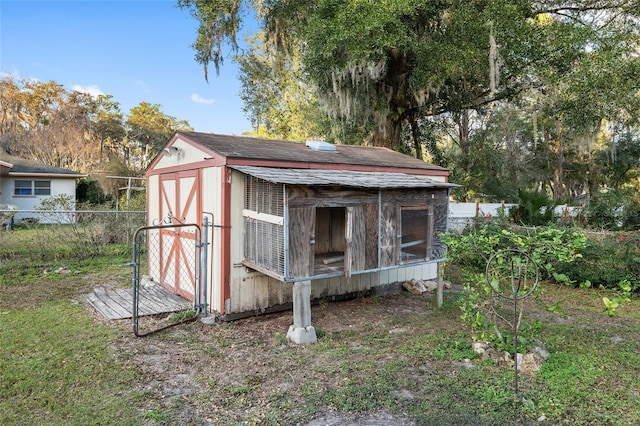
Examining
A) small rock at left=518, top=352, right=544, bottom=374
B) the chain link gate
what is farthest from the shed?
small rock at left=518, top=352, right=544, bottom=374

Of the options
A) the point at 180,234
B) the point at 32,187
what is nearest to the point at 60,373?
the point at 180,234

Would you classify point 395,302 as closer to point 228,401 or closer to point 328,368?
point 328,368

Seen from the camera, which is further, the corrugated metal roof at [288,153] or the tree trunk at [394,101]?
the tree trunk at [394,101]

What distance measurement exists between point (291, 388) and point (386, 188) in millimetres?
2741

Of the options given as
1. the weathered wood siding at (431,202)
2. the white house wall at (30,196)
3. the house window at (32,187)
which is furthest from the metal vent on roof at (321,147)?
the house window at (32,187)

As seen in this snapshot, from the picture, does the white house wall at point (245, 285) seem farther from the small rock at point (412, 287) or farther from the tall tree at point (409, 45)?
the tall tree at point (409, 45)

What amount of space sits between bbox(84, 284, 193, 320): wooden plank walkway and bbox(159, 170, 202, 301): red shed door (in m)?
0.18

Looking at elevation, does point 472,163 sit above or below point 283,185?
above

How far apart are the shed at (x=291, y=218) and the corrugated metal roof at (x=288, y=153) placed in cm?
2

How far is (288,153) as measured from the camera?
602 cm

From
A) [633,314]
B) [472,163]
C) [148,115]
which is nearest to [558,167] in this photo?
[472,163]

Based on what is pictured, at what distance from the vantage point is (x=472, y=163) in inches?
614

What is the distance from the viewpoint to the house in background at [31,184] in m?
16.7

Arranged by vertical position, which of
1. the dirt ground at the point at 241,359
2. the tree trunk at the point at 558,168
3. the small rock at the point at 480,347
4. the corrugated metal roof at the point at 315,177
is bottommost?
the dirt ground at the point at 241,359
